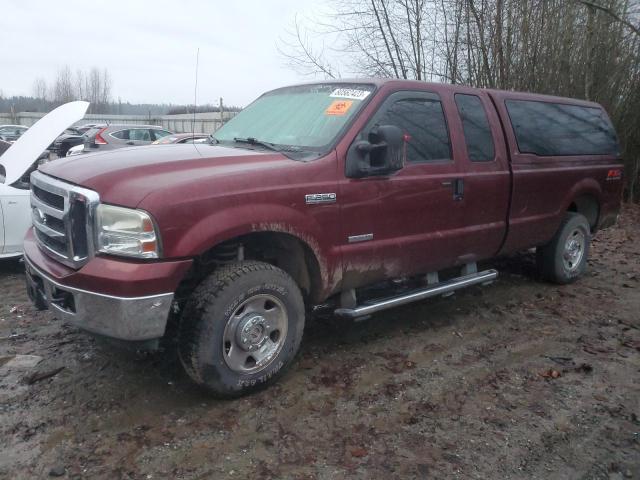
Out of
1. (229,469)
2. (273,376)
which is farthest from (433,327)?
(229,469)

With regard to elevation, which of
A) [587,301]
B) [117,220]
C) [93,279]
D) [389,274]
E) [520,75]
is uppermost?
[520,75]

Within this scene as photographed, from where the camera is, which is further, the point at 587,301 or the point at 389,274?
the point at 587,301

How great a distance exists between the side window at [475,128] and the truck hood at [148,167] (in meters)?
1.80

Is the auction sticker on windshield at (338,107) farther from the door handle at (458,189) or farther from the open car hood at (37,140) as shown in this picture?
the open car hood at (37,140)

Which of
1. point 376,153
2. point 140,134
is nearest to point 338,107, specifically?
point 376,153

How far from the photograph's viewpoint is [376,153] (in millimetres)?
3658

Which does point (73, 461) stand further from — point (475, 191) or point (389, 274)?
point (475, 191)

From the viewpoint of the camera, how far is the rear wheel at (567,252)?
5.70 meters

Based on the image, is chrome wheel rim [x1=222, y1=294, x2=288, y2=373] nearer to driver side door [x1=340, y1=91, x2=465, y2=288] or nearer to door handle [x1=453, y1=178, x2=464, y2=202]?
driver side door [x1=340, y1=91, x2=465, y2=288]

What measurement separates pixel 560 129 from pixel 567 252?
53.0 inches

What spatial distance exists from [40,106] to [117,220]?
6757 cm

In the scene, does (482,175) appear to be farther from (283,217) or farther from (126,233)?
(126,233)

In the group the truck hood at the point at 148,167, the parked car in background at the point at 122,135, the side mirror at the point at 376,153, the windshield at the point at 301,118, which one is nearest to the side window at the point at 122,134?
the parked car in background at the point at 122,135

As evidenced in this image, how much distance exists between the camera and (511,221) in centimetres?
489
